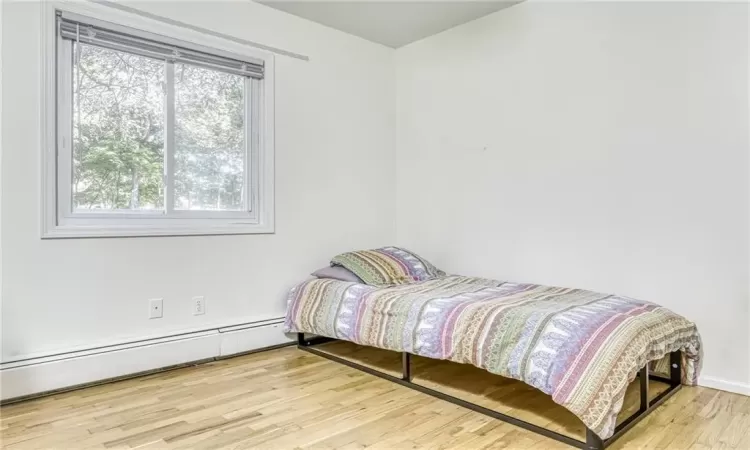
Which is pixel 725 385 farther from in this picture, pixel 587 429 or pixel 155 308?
pixel 155 308

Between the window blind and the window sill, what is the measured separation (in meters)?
0.97

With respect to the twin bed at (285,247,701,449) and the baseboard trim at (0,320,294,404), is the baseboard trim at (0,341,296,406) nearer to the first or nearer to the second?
the baseboard trim at (0,320,294,404)

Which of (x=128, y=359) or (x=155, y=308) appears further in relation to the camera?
(x=155, y=308)

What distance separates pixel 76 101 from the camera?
2508mm

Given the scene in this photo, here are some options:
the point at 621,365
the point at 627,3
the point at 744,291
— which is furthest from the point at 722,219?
the point at 627,3

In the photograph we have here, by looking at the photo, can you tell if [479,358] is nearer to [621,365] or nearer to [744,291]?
[621,365]

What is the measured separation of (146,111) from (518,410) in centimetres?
255

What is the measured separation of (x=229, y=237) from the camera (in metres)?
3.04

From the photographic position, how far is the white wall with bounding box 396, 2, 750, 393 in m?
2.39

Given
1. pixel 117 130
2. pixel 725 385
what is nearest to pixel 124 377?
pixel 117 130

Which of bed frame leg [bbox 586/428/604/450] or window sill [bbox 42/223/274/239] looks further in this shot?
window sill [bbox 42/223/274/239]

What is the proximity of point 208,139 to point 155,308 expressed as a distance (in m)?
1.08

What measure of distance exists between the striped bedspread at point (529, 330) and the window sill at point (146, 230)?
639mm

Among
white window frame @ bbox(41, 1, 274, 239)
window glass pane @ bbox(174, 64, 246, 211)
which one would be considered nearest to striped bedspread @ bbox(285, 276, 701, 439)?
white window frame @ bbox(41, 1, 274, 239)
